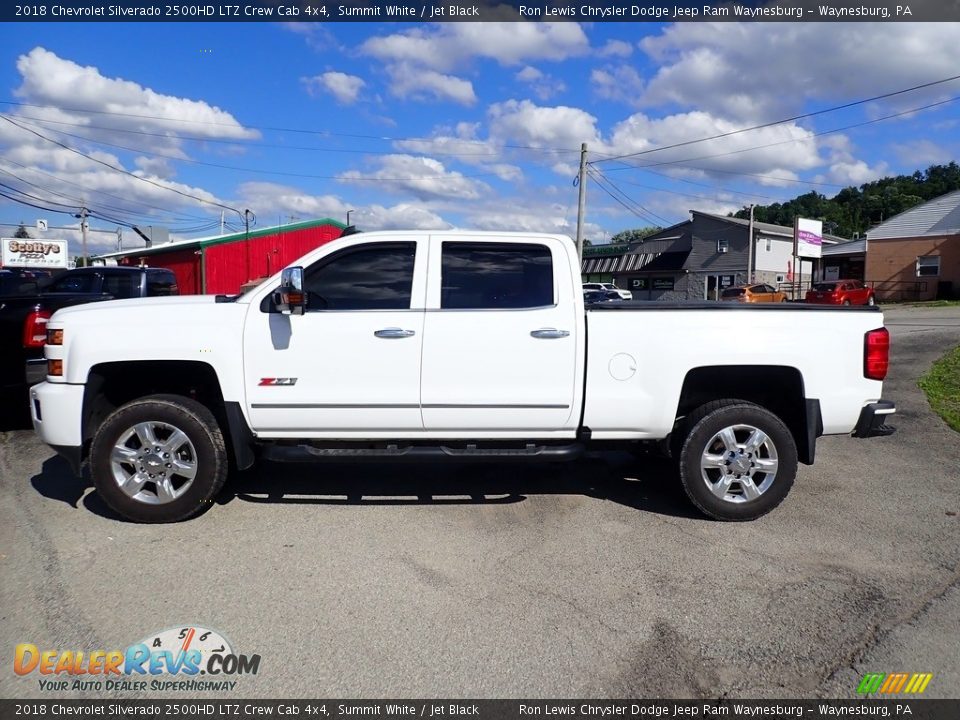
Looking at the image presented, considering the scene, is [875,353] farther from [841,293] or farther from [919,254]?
[919,254]

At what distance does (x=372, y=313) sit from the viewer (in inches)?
195

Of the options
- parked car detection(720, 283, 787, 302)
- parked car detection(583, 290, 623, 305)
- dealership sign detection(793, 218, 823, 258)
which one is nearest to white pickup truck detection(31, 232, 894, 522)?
parked car detection(583, 290, 623, 305)

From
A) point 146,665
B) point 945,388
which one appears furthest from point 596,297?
point 146,665

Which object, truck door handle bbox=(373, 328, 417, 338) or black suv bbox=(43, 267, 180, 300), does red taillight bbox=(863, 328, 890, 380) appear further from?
black suv bbox=(43, 267, 180, 300)

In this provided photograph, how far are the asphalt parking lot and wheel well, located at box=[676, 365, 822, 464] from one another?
62cm

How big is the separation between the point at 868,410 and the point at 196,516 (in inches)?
191

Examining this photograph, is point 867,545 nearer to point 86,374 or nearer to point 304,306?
point 304,306

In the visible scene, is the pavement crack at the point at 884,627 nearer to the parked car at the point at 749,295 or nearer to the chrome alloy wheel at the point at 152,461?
the chrome alloy wheel at the point at 152,461

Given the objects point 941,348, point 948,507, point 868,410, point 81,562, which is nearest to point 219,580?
point 81,562

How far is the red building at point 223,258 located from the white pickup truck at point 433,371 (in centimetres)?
3118

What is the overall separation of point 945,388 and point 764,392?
20.6ft

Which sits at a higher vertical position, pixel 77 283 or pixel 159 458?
pixel 77 283

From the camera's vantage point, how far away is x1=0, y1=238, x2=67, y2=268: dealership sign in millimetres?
58250

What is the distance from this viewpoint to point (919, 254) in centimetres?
4100
